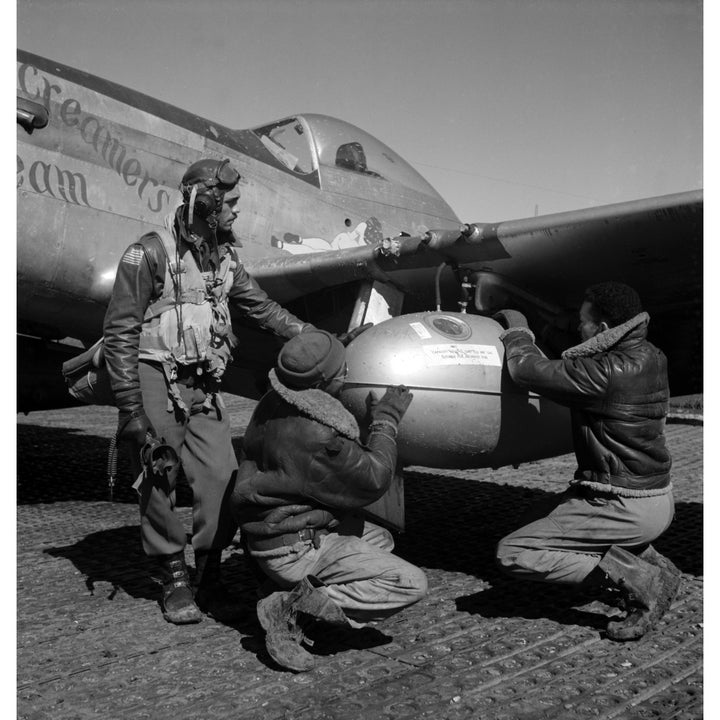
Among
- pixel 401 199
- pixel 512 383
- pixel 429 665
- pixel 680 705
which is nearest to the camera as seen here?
pixel 680 705

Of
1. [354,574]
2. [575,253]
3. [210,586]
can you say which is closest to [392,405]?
[354,574]

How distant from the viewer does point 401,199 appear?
263 inches

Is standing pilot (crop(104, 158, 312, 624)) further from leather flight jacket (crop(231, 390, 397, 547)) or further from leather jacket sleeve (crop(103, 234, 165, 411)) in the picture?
leather flight jacket (crop(231, 390, 397, 547))

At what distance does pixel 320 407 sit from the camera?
3031 mm

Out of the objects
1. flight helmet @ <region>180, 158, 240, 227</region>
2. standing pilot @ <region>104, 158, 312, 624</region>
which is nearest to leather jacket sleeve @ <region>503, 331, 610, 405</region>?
standing pilot @ <region>104, 158, 312, 624</region>

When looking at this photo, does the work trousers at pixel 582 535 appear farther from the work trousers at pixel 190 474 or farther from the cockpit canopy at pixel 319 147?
the cockpit canopy at pixel 319 147

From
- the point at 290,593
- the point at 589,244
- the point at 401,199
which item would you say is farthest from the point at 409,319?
Answer: the point at 401,199

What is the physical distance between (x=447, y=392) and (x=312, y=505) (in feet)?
2.93

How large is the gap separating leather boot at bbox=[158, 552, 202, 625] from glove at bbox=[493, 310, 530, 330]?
6.41ft

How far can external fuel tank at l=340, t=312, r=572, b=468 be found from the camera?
11.8 ft

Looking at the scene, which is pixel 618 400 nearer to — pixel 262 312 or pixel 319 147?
pixel 262 312

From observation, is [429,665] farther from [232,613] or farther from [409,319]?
[409,319]

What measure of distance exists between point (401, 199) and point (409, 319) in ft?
10.0
